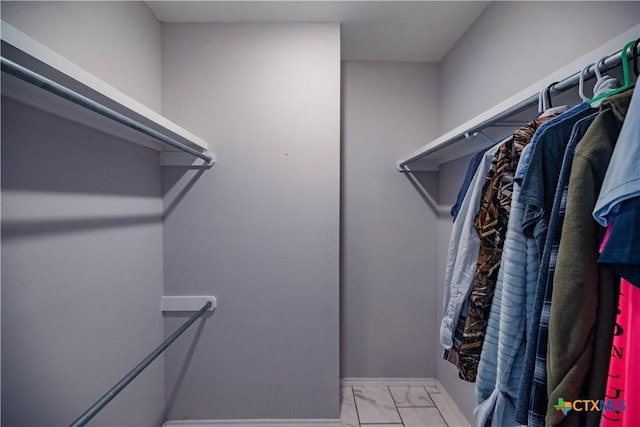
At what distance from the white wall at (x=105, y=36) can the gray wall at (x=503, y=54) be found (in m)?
1.72

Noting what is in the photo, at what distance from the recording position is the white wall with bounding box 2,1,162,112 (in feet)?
2.57

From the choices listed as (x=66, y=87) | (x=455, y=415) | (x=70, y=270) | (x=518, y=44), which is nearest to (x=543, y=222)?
(x=518, y=44)

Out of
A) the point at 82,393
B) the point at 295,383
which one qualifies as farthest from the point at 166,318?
the point at 295,383

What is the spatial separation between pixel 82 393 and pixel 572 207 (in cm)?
151

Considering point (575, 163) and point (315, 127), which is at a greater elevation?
point (315, 127)

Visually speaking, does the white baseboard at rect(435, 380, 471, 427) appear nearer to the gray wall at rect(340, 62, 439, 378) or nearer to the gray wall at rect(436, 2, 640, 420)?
the gray wall at rect(436, 2, 640, 420)

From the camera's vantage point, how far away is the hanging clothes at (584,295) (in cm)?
44

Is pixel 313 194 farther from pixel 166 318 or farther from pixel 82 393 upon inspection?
pixel 82 393

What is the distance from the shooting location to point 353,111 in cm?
178

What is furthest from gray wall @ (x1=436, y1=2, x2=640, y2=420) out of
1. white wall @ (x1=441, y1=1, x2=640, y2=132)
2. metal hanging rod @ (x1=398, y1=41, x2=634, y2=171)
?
metal hanging rod @ (x1=398, y1=41, x2=634, y2=171)

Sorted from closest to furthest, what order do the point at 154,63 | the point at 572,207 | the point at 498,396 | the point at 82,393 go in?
the point at 572,207 < the point at 498,396 < the point at 82,393 < the point at 154,63

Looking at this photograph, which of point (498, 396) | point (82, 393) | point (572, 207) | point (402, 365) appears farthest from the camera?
point (402, 365)

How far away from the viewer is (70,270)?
85 centimetres

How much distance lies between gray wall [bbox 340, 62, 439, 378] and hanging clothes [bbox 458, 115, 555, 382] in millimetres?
1088
